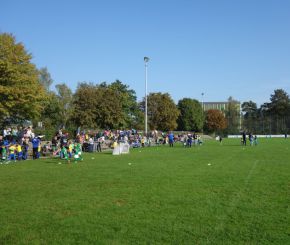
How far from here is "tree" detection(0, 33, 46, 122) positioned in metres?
34.0

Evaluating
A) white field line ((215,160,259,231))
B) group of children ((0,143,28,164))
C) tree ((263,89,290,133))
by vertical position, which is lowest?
white field line ((215,160,259,231))

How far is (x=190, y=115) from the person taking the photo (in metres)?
98.4

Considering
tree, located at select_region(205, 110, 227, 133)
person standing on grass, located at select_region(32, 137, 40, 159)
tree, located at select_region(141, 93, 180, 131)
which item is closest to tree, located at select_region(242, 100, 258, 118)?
tree, located at select_region(205, 110, 227, 133)

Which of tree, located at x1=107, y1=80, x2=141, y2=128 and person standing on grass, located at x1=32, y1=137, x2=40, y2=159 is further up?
tree, located at x1=107, y1=80, x2=141, y2=128

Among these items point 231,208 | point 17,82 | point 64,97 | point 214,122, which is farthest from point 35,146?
point 214,122

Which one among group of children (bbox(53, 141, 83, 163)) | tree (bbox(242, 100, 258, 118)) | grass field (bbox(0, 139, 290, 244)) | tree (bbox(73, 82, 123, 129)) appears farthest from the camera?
tree (bbox(242, 100, 258, 118))

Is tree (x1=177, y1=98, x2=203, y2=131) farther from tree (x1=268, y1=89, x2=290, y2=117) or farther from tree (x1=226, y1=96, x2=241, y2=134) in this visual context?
tree (x1=268, y1=89, x2=290, y2=117)

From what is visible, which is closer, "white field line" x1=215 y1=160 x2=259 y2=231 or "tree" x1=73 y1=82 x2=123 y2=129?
"white field line" x1=215 y1=160 x2=259 y2=231

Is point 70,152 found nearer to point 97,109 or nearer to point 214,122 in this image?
point 97,109

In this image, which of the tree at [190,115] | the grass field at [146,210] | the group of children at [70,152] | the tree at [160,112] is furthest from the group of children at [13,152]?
the tree at [190,115]

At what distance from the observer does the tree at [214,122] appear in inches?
4476

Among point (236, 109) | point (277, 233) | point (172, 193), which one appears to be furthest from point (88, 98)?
point (236, 109)

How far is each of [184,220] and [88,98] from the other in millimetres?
49703

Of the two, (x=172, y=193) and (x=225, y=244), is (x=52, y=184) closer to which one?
(x=172, y=193)
